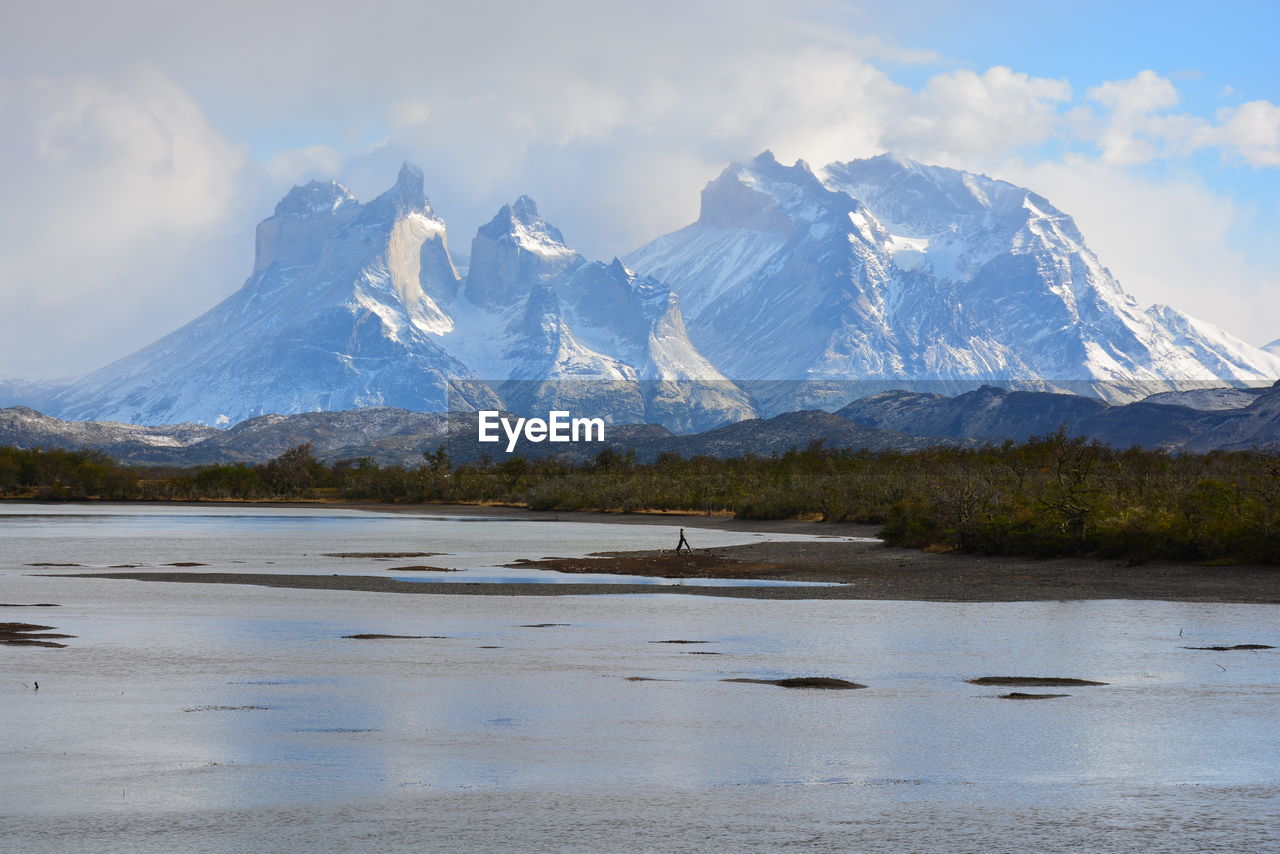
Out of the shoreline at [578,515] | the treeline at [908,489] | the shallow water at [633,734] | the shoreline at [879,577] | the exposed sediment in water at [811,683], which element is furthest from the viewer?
the shoreline at [578,515]

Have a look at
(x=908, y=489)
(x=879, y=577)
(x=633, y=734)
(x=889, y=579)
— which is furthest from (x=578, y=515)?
(x=633, y=734)

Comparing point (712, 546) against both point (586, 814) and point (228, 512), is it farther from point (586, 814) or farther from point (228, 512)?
point (228, 512)

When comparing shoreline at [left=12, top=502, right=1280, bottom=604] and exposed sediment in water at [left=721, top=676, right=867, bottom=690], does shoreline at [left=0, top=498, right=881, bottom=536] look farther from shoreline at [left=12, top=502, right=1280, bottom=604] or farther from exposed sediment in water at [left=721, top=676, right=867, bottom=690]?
exposed sediment in water at [left=721, top=676, right=867, bottom=690]

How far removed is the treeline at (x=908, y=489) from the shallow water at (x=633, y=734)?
15335 millimetres

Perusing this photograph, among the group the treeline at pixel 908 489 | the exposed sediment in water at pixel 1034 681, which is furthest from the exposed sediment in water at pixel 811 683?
the treeline at pixel 908 489

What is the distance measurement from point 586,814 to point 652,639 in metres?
15.9

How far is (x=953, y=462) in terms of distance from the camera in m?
117

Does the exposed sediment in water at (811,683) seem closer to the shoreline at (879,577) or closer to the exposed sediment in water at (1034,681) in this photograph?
the exposed sediment in water at (1034,681)

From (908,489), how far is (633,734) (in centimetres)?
7644

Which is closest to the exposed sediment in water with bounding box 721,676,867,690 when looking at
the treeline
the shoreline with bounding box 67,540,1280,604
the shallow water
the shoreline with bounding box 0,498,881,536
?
the shallow water

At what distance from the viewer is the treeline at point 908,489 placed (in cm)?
4903

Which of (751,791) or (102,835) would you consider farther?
(751,791)

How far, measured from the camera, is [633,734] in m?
18.0

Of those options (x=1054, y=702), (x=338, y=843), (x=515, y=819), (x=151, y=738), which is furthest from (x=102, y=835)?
(x=1054, y=702)
